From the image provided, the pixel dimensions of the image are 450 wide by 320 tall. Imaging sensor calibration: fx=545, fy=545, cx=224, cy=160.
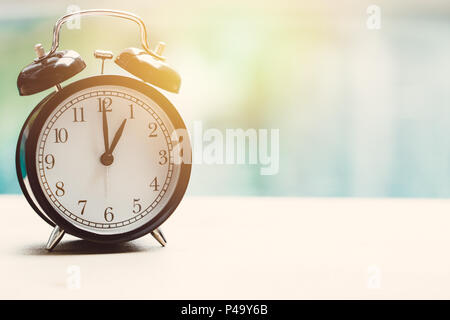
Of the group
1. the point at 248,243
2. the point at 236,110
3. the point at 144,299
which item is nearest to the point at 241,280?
the point at 144,299

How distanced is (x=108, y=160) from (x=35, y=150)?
126mm

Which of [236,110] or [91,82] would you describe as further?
[236,110]

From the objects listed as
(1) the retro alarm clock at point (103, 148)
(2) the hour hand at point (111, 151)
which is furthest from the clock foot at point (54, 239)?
(2) the hour hand at point (111, 151)

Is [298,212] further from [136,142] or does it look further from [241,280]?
[241,280]

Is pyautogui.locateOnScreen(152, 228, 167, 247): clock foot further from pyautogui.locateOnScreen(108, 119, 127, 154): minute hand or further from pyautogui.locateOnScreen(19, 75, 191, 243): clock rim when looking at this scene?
pyautogui.locateOnScreen(108, 119, 127, 154): minute hand

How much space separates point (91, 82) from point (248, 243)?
42 cm

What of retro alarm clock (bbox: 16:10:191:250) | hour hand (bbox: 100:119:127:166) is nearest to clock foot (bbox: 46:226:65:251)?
retro alarm clock (bbox: 16:10:191:250)

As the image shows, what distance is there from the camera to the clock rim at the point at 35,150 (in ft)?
3.12

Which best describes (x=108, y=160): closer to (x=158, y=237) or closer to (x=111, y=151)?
(x=111, y=151)

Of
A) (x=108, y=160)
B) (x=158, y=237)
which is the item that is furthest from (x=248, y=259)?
(x=108, y=160)

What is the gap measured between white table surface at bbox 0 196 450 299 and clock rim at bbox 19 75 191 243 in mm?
33

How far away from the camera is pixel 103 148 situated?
988 mm

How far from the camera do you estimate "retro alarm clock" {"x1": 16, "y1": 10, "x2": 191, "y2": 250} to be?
0.96m

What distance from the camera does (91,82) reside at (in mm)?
968
